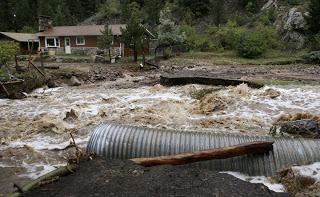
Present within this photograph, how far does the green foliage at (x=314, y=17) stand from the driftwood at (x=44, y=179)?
109 feet

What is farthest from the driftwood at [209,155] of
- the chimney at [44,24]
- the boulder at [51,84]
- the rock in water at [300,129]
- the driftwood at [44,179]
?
the chimney at [44,24]

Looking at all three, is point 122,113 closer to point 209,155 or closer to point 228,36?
point 209,155

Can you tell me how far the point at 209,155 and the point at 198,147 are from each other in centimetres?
68

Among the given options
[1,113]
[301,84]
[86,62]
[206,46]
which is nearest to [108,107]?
[1,113]

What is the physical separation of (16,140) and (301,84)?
12135mm

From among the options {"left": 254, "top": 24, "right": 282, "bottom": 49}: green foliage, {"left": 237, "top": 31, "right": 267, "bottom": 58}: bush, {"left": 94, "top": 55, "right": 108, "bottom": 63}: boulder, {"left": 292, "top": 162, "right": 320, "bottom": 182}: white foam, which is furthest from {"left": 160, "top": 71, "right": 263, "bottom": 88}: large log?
{"left": 254, "top": 24, "right": 282, "bottom": 49}: green foliage

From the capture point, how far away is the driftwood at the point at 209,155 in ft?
23.4

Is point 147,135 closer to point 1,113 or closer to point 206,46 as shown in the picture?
point 1,113

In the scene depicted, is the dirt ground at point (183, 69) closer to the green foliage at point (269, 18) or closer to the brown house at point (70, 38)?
the brown house at point (70, 38)

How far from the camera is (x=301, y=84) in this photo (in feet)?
55.3

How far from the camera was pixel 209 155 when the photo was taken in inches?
287

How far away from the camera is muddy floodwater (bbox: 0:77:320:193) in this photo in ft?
33.0

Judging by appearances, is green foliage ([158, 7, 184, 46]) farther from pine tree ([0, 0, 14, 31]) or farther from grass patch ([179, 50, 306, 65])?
pine tree ([0, 0, 14, 31])

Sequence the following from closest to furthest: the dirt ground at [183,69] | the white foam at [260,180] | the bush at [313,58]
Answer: the white foam at [260,180]
the dirt ground at [183,69]
the bush at [313,58]
